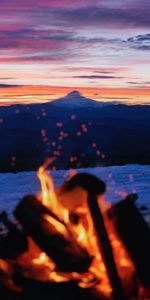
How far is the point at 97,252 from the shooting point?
437 cm

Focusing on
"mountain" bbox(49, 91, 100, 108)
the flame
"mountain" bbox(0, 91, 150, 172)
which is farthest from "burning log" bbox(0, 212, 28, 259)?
"mountain" bbox(49, 91, 100, 108)

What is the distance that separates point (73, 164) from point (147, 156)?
298 cm

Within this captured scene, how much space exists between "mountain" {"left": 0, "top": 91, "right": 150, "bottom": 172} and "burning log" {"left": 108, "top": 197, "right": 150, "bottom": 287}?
7.31 meters

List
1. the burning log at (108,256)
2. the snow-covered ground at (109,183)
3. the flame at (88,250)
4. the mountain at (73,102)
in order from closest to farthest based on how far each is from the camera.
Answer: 1. the burning log at (108,256)
2. the flame at (88,250)
3. the snow-covered ground at (109,183)
4. the mountain at (73,102)

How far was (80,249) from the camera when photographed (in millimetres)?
4156

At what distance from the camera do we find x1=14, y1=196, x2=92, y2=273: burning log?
411cm

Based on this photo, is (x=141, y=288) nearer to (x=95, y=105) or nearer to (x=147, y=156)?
(x=147, y=156)

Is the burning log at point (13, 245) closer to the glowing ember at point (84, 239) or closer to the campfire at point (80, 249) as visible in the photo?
the campfire at point (80, 249)

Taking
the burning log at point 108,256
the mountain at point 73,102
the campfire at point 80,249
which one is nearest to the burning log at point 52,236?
the campfire at point 80,249

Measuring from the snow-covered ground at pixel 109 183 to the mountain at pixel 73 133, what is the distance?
13.1 ft

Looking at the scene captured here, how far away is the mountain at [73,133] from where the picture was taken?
44.5 feet

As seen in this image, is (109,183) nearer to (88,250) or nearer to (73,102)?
(88,250)

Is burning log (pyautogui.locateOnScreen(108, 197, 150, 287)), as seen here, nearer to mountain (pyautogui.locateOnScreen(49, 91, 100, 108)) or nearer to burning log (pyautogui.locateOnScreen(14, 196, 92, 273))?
burning log (pyautogui.locateOnScreen(14, 196, 92, 273))

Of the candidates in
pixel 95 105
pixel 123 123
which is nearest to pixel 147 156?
pixel 123 123
